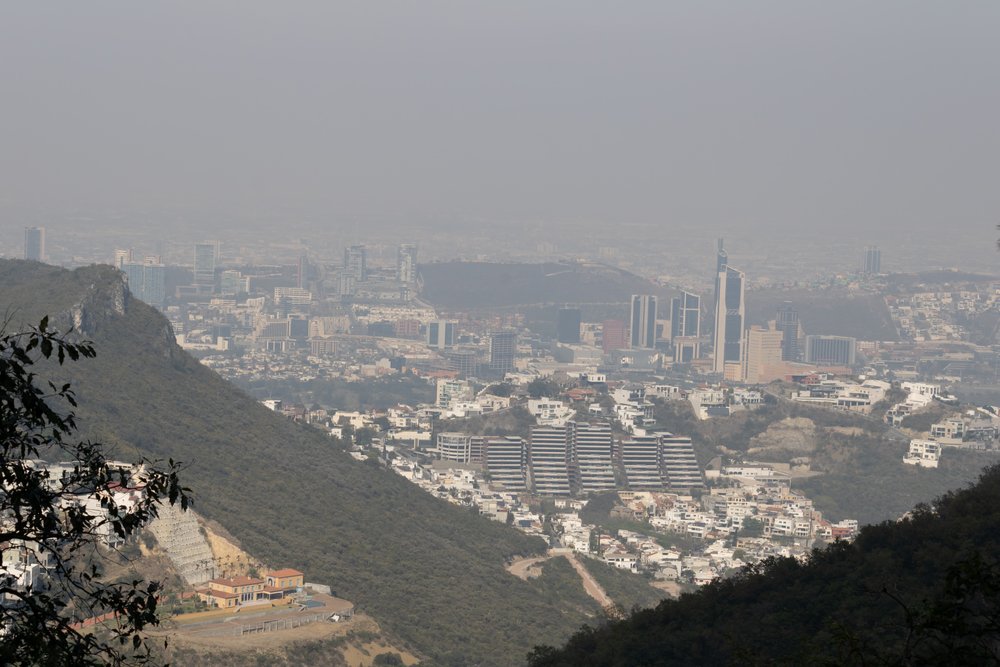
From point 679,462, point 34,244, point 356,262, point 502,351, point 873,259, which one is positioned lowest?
point 679,462

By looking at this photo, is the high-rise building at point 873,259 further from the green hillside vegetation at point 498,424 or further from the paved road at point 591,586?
the paved road at point 591,586

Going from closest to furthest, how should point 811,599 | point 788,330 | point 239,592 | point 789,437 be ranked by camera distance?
point 811,599 → point 239,592 → point 789,437 → point 788,330

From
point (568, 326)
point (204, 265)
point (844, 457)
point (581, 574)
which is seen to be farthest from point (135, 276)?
point (581, 574)

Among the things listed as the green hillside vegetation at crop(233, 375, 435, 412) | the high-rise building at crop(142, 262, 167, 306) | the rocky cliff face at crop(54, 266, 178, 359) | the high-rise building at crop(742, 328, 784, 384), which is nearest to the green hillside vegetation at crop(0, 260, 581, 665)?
the rocky cliff face at crop(54, 266, 178, 359)

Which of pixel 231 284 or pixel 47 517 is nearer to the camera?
pixel 47 517

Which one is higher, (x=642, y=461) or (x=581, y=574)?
(x=581, y=574)

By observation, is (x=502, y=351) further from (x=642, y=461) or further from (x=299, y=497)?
(x=299, y=497)

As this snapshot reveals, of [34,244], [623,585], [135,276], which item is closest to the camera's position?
[623,585]

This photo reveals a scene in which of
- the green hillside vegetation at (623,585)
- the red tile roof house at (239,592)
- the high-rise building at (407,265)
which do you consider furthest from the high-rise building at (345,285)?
the red tile roof house at (239,592)
